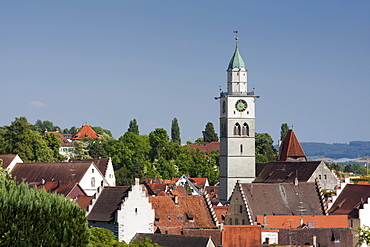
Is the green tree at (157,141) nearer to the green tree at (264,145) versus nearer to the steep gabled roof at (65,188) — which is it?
the green tree at (264,145)

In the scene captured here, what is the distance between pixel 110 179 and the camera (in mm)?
109250

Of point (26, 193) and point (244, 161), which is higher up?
point (244, 161)

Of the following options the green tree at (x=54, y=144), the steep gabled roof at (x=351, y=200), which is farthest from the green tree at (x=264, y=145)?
the steep gabled roof at (x=351, y=200)

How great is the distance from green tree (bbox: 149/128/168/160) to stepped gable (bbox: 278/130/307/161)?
45192 mm

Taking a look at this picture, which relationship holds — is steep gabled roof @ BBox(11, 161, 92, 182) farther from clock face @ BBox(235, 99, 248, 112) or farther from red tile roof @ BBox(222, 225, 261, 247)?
red tile roof @ BBox(222, 225, 261, 247)

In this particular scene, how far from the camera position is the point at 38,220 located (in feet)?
150

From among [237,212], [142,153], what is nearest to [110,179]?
[237,212]

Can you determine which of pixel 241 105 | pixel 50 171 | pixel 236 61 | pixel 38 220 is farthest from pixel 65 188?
pixel 38 220

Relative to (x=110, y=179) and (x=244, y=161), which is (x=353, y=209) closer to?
(x=244, y=161)

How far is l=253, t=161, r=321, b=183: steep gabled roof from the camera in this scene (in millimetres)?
95125

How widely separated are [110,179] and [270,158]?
201ft

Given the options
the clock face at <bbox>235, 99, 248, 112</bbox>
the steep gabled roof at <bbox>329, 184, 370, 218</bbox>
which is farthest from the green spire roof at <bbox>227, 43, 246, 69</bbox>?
the steep gabled roof at <bbox>329, 184, 370, 218</bbox>

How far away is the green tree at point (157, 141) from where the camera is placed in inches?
6142

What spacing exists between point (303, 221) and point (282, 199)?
19.0 feet
